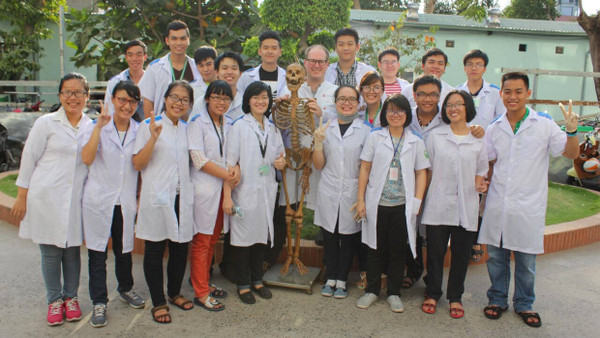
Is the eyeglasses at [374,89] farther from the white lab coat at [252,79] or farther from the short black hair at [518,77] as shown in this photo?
the short black hair at [518,77]

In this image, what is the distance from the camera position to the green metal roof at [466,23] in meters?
19.2

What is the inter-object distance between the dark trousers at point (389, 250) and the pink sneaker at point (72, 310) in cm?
224

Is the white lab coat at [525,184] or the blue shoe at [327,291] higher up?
the white lab coat at [525,184]

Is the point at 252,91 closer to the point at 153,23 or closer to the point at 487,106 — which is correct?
the point at 487,106

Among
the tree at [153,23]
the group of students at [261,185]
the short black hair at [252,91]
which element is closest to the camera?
the group of students at [261,185]

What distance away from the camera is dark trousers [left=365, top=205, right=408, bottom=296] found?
3.68 metres

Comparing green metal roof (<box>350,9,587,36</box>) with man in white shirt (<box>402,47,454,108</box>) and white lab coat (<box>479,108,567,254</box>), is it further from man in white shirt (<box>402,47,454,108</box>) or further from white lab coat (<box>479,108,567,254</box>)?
white lab coat (<box>479,108,567,254</box>)

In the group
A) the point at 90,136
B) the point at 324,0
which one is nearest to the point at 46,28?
the point at 324,0

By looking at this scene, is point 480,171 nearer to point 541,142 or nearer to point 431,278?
point 541,142

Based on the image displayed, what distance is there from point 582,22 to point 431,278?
38.4 feet

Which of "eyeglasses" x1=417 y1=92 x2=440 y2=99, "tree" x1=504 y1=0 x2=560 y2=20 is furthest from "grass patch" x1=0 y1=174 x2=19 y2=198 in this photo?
"tree" x1=504 y1=0 x2=560 y2=20

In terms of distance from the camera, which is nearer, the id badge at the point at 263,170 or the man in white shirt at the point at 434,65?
the id badge at the point at 263,170

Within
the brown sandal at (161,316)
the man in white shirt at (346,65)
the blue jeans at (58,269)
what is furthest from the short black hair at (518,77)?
the blue jeans at (58,269)

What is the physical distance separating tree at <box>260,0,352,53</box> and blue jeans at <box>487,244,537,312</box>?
595 cm
